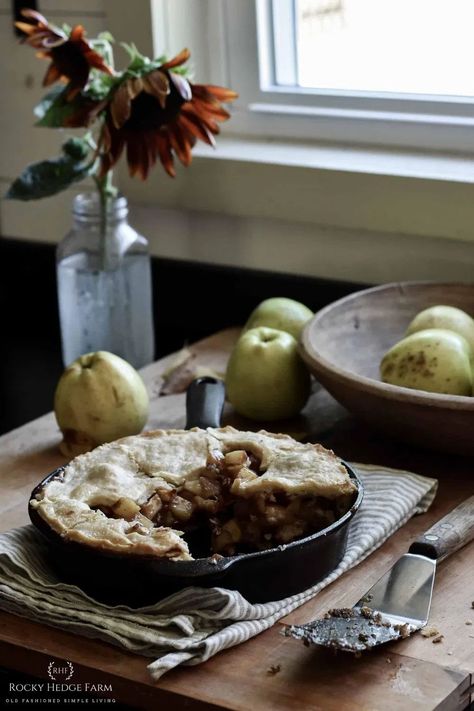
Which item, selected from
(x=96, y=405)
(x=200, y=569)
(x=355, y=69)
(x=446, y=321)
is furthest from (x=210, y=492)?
(x=355, y=69)

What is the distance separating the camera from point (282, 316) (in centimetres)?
154

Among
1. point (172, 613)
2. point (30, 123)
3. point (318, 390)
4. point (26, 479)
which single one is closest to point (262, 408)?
point (318, 390)

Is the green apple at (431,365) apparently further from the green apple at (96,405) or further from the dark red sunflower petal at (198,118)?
the dark red sunflower petal at (198,118)

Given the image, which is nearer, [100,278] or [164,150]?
[164,150]

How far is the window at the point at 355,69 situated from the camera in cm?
166

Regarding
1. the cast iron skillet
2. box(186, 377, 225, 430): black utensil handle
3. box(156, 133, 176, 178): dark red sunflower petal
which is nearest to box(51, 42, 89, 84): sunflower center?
box(156, 133, 176, 178): dark red sunflower petal

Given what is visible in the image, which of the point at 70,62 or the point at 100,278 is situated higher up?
the point at 70,62

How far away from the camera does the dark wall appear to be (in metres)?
1.72

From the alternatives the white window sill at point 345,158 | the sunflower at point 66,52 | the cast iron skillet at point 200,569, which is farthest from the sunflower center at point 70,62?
the cast iron skillet at point 200,569

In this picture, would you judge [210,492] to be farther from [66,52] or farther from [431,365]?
[66,52]

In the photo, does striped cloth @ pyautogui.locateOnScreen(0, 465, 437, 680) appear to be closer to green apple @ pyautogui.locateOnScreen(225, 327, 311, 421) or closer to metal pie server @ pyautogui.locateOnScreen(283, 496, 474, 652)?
metal pie server @ pyautogui.locateOnScreen(283, 496, 474, 652)

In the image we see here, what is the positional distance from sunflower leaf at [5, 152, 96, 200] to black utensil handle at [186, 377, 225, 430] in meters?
0.38

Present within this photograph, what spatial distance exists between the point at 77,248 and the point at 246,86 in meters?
0.42

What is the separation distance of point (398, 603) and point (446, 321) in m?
0.48
